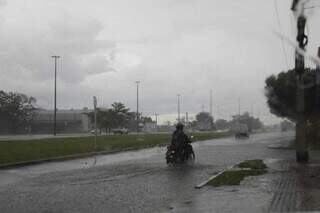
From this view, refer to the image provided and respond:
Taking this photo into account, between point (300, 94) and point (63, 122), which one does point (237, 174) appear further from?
point (63, 122)

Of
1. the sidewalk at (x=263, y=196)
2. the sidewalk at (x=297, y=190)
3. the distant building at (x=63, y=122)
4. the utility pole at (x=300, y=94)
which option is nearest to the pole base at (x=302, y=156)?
the utility pole at (x=300, y=94)

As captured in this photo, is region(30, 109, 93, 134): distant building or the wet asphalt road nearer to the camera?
the wet asphalt road

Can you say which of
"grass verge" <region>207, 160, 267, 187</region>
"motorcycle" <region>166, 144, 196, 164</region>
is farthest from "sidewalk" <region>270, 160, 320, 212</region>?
"motorcycle" <region>166, 144, 196, 164</region>

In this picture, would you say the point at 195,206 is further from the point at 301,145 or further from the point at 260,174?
the point at 301,145

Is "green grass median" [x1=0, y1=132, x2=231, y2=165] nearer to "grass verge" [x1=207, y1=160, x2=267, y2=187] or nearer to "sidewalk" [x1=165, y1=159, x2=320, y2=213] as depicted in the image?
"grass verge" [x1=207, y1=160, x2=267, y2=187]

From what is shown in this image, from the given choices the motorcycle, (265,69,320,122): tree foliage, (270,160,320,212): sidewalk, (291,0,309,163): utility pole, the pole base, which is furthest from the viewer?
(265,69,320,122): tree foliage

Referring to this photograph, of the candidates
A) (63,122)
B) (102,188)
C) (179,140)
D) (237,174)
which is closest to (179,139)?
(179,140)

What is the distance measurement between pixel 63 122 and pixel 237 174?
12926 centimetres

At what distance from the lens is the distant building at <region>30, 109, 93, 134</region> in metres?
137

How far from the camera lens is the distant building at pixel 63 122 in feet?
450

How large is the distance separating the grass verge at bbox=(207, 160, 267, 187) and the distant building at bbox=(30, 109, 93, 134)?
114m

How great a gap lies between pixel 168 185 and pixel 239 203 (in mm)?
4298

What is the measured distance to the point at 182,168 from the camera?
21938 millimetres

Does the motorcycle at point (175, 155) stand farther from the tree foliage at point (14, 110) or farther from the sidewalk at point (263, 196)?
the tree foliage at point (14, 110)
